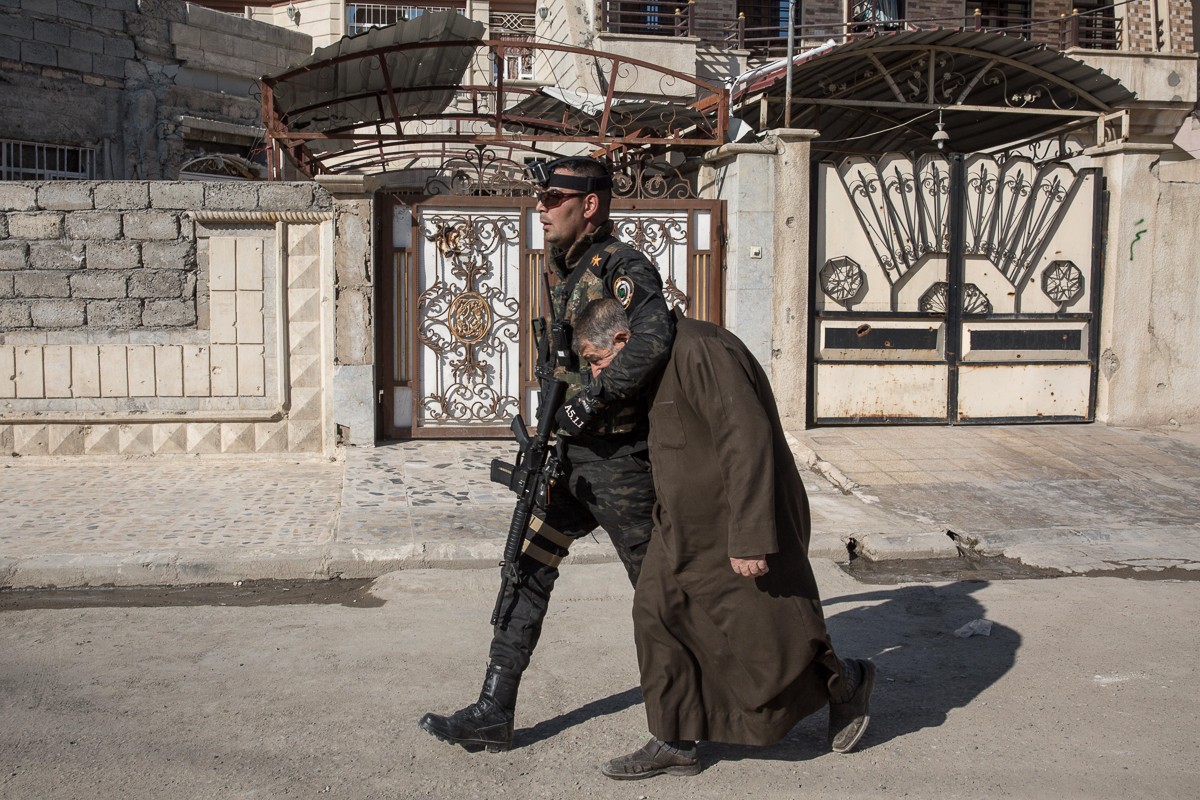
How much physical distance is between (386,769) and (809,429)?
6170mm

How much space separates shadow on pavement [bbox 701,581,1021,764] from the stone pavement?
2.94 feet

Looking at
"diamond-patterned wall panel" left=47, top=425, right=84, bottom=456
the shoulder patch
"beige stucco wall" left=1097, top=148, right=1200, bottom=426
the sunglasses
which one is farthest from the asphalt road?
"beige stucco wall" left=1097, top=148, right=1200, bottom=426

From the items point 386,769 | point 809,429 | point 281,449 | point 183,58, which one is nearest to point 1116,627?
point 386,769

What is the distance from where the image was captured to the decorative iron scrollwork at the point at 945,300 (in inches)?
360

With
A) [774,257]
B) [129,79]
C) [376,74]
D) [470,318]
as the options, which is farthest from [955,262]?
[129,79]

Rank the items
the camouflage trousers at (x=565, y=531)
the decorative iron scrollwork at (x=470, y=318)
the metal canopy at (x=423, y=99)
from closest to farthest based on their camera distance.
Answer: the camouflage trousers at (x=565, y=531) → the metal canopy at (x=423, y=99) → the decorative iron scrollwork at (x=470, y=318)

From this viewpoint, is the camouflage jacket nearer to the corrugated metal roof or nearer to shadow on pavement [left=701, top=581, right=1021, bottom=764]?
shadow on pavement [left=701, top=581, right=1021, bottom=764]

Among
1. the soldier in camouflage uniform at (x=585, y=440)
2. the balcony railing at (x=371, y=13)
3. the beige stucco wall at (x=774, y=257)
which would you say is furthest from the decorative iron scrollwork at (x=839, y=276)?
the balcony railing at (x=371, y=13)

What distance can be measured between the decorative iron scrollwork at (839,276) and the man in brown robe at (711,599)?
582 centimetres

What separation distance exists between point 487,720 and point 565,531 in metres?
0.65

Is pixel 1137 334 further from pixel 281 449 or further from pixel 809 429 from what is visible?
pixel 281 449

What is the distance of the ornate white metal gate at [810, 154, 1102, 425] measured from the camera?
357 inches

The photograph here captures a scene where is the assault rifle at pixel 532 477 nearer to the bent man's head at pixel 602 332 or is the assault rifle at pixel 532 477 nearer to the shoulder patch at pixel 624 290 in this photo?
the bent man's head at pixel 602 332

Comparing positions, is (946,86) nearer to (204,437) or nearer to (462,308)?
(462,308)
